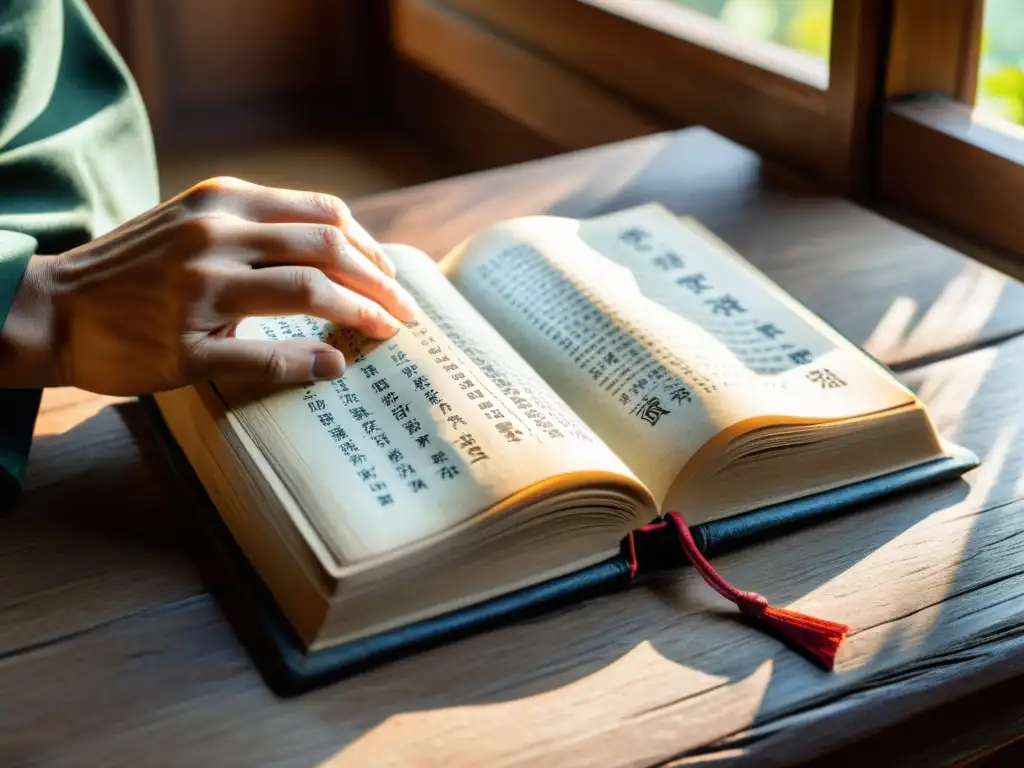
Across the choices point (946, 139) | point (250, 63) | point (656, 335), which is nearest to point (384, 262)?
point (656, 335)

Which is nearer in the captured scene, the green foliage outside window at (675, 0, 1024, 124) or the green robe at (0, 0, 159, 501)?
the green robe at (0, 0, 159, 501)

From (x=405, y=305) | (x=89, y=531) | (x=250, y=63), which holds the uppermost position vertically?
(x=405, y=305)

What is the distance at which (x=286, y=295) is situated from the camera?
2.17 feet

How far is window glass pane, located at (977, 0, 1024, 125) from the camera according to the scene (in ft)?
3.65

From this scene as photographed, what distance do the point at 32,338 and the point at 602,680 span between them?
1.22 feet

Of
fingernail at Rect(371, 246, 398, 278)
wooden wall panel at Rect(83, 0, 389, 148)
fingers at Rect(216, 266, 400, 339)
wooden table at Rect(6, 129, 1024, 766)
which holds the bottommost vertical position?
wooden wall panel at Rect(83, 0, 389, 148)

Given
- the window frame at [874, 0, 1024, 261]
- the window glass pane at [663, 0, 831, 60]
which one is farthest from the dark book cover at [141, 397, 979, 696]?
the window glass pane at [663, 0, 831, 60]

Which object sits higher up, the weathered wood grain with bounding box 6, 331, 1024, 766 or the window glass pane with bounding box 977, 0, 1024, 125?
the window glass pane with bounding box 977, 0, 1024, 125

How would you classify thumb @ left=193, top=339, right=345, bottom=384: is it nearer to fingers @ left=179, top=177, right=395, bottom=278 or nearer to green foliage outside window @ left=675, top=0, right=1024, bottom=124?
fingers @ left=179, top=177, right=395, bottom=278

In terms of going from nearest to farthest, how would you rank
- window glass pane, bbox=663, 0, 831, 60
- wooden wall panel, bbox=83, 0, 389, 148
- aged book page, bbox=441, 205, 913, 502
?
1. aged book page, bbox=441, 205, 913, 502
2. window glass pane, bbox=663, 0, 831, 60
3. wooden wall panel, bbox=83, 0, 389, 148

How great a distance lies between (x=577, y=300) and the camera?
29.9 inches

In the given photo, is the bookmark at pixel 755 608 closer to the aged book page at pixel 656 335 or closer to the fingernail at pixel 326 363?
the aged book page at pixel 656 335

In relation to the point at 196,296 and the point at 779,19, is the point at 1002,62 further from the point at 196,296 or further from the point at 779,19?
the point at 196,296

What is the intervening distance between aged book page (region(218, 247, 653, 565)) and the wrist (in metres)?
0.11
